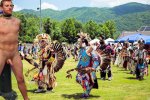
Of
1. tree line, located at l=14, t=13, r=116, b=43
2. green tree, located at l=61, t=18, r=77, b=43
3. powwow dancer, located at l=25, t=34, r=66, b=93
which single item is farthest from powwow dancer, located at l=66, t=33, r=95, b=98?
green tree, located at l=61, t=18, r=77, b=43

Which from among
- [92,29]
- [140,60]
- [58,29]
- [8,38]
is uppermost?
[8,38]

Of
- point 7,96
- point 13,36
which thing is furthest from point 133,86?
point 13,36

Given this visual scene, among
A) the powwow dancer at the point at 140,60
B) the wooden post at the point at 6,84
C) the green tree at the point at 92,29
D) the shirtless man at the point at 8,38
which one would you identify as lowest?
the green tree at the point at 92,29

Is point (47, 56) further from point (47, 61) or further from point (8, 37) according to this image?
point (8, 37)

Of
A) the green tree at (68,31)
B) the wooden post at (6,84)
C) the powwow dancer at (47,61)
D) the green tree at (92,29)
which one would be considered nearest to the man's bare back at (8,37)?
the wooden post at (6,84)

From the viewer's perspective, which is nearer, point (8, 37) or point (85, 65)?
point (8, 37)

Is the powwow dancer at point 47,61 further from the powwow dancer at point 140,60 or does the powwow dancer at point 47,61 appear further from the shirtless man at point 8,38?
the powwow dancer at point 140,60

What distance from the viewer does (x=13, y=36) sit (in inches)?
270

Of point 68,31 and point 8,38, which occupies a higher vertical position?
point 8,38

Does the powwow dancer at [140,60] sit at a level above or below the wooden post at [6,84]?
below

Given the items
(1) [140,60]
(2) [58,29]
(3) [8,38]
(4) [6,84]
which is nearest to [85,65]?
(4) [6,84]

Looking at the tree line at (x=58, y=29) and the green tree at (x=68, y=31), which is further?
the green tree at (x=68, y=31)

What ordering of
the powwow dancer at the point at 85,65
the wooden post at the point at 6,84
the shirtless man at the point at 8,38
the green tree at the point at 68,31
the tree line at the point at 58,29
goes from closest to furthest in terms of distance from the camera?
1. the shirtless man at the point at 8,38
2. the wooden post at the point at 6,84
3. the powwow dancer at the point at 85,65
4. the tree line at the point at 58,29
5. the green tree at the point at 68,31

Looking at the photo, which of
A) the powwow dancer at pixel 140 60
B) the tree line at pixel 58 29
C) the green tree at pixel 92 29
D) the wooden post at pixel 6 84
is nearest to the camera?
the wooden post at pixel 6 84
